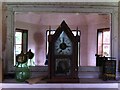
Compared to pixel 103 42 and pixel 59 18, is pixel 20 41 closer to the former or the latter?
pixel 59 18

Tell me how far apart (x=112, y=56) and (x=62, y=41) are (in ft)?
1.96

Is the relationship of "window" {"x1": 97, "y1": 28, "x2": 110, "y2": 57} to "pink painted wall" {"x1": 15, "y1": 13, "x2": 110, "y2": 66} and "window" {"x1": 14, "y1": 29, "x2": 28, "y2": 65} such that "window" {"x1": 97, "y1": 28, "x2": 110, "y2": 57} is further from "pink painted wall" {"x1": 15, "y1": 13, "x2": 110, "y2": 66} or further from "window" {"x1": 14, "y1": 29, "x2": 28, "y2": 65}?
"window" {"x1": 14, "y1": 29, "x2": 28, "y2": 65}

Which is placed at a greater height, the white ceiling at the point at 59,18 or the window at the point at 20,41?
the white ceiling at the point at 59,18

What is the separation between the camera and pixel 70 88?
2271 millimetres

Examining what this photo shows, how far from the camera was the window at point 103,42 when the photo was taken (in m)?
2.53

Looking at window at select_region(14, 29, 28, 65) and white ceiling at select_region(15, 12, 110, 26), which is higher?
white ceiling at select_region(15, 12, 110, 26)

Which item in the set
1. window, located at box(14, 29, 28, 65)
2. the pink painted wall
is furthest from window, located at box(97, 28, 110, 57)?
window, located at box(14, 29, 28, 65)

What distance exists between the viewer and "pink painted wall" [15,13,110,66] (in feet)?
8.22

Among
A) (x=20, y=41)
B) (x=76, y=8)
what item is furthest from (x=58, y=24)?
(x=20, y=41)

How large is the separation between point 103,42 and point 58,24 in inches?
20.3

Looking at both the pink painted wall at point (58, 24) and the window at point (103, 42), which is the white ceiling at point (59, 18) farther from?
the window at point (103, 42)

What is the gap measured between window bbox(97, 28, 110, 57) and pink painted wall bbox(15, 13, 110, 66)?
1.7 inches

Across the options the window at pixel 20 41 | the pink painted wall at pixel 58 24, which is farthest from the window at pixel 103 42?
the window at pixel 20 41

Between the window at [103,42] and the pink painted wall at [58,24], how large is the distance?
42 millimetres
